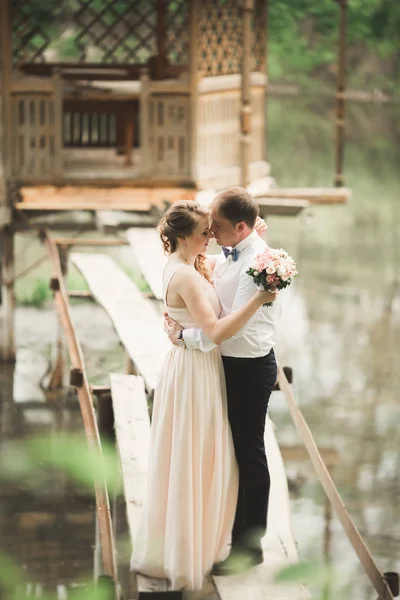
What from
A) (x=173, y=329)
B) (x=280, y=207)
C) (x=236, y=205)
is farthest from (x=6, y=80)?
(x=236, y=205)

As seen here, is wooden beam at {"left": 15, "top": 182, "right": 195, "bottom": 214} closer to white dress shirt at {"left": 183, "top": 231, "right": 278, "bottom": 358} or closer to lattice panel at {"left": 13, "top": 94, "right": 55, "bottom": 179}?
lattice panel at {"left": 13, "top": 94, "right": 55, "bottom": 179}

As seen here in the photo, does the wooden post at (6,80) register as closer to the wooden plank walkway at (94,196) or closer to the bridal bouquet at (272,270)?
the wooden plank walkway at (94,196)

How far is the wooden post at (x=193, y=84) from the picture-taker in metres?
13.8

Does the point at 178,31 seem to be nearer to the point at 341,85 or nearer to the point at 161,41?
the point at 161,41

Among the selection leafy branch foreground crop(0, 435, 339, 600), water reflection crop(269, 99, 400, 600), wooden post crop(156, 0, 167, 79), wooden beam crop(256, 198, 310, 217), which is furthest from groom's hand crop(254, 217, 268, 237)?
wooden post crop(156, 0, 167, 79)

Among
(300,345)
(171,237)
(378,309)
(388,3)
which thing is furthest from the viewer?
(388,3)

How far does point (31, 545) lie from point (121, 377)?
2.42 m

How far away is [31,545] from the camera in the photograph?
1022 cm

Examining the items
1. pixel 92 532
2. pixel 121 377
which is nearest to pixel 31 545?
pixel 92 532

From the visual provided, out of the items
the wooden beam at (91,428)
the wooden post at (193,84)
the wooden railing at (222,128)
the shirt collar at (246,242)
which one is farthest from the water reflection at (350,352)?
the shirt collar at (246,242)

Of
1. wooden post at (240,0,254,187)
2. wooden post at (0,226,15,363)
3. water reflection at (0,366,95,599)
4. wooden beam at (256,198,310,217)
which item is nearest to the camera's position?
water reflection at (0,366,95,599)

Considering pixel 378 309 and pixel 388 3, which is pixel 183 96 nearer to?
pixel 378 309

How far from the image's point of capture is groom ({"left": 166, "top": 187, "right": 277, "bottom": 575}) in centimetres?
524

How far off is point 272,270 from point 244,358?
0.56 m
